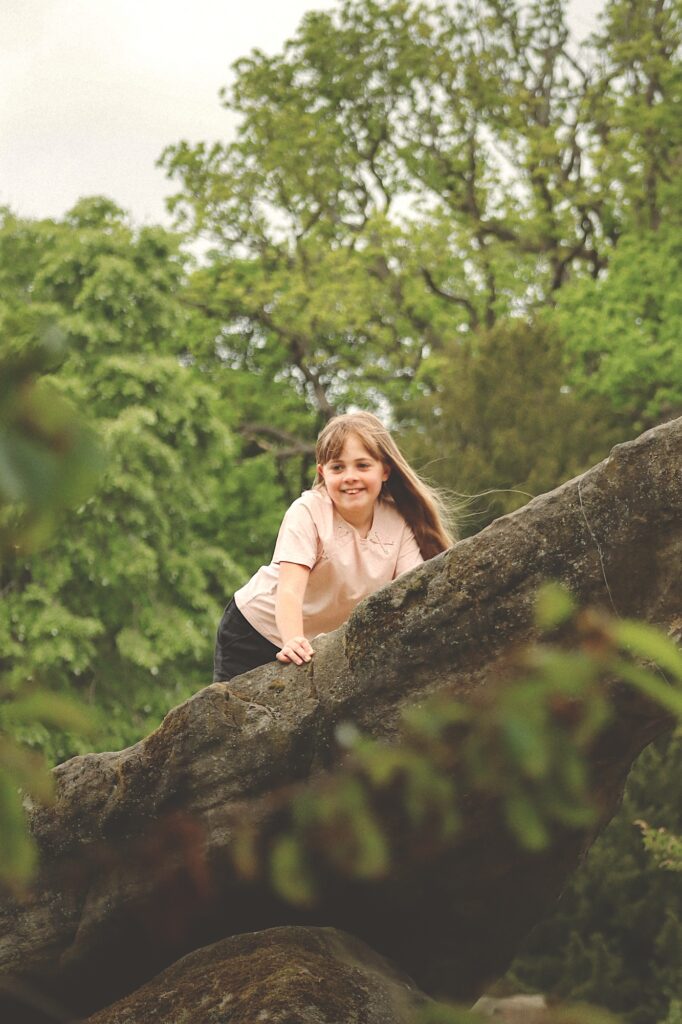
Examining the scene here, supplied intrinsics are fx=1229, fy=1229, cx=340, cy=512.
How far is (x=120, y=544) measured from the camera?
64.4 ft

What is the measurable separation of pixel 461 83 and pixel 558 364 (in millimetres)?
11000

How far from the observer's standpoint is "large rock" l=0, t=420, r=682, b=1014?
4.08 meters

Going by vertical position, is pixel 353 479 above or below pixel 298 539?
above

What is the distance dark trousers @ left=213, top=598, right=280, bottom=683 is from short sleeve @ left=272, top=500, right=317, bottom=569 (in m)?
0.46

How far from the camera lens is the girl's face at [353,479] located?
5035 mm

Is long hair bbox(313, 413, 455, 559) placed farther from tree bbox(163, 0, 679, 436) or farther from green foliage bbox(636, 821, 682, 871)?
tree bbox(163, 0, 679, 436)

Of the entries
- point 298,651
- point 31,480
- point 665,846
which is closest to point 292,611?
point 298,651

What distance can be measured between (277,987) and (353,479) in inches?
77.6

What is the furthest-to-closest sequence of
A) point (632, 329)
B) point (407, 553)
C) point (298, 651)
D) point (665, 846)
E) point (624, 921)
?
point (632, 329), point (624, 921), point (665, 846), point (407, 553), point (298, 651)

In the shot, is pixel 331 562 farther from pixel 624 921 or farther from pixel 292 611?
pixel 624 921

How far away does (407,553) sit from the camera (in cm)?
523

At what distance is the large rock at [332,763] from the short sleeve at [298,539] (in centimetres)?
38

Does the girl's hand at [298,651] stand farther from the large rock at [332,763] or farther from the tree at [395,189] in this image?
the tree at [395,189]

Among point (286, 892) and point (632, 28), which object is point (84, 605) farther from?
point (286, 892)
